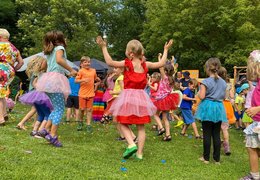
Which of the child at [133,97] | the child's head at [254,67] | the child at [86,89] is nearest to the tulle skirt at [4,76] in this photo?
the child at [86,89]

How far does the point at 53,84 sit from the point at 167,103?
3.33m

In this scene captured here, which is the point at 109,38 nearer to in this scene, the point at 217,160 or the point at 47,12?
the point at 47,12

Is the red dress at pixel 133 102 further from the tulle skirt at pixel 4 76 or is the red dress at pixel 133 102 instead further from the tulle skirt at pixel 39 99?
the tulle skirt at pixel 4 76

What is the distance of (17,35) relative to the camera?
3462cm

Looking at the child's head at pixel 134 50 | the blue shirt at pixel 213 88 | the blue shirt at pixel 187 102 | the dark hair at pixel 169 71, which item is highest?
the child's head at pixel 134 50

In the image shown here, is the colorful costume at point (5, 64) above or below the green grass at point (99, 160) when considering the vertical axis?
above

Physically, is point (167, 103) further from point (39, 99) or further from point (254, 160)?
point (254, 160)

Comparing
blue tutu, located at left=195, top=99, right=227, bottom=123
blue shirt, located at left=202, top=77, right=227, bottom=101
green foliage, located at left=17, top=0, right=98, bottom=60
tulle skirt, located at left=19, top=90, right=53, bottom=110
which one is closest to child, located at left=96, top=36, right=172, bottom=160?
blue tutu, located at left=195, top=99, right=227, bottom=123

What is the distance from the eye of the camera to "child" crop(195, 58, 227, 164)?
6.16 metres

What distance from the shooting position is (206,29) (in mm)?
31266

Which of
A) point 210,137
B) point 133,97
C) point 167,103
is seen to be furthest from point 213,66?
point 167,103

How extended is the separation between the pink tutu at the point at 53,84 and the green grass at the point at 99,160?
0.98 meters

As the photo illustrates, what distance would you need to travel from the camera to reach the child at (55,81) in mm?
6047

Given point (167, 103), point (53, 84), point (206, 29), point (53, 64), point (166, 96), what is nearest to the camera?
point (53, 84)
